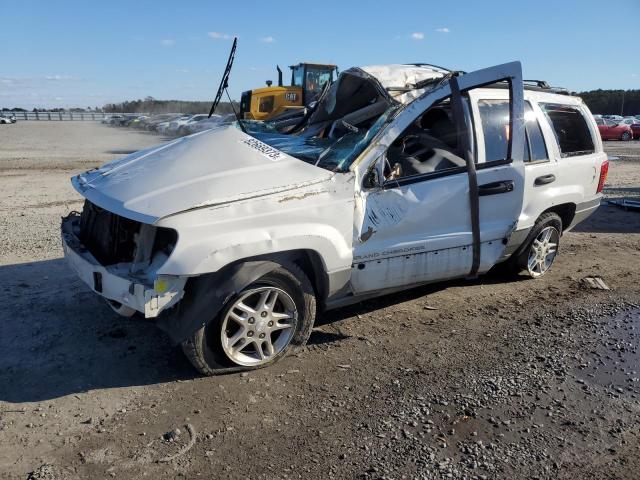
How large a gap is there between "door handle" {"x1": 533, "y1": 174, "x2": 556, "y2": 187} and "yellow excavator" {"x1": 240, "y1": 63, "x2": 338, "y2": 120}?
13437mm

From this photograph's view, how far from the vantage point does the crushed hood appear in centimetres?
337

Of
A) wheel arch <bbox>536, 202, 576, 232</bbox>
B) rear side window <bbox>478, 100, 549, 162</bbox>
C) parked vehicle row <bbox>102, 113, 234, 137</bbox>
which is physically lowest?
wheel arch <bbox>536, 202, 576, 232</bbox>

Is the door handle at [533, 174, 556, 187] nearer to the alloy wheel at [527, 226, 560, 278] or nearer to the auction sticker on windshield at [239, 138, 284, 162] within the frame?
the alloy wheel at [527, 226, 560, 278]

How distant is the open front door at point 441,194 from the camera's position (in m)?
4.00

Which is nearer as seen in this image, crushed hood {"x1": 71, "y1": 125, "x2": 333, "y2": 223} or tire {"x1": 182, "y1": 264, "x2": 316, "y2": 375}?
crushed hood {"x1": 71, "y1": 125, "x2": 333, "y2": 223}

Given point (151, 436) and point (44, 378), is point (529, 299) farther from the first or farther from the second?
point (44, 378)

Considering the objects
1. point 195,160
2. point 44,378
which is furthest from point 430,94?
point 44,378

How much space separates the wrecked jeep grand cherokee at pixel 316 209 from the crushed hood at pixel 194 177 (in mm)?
14

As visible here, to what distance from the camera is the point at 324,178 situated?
3.74 m

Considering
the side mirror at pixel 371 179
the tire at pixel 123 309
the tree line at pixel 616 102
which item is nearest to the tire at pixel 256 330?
the tire at pixel 123 309

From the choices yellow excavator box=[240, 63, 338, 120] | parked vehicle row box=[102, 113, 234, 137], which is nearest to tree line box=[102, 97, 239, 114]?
parked vehicle row box=[102, 113, 234, 137]

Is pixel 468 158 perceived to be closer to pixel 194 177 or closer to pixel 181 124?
pixel 194 177

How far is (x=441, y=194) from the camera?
14.0ft

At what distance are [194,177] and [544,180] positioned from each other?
3.38m
